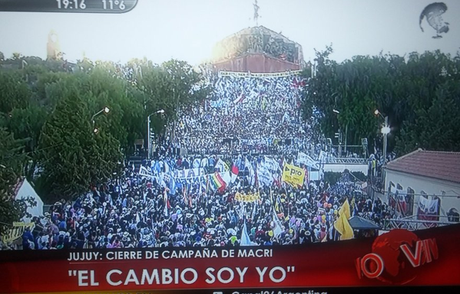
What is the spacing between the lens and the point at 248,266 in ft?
7.38

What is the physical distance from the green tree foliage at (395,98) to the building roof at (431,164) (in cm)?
4

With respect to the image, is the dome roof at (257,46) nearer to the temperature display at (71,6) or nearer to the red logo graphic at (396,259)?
the temperature display at (71,6)

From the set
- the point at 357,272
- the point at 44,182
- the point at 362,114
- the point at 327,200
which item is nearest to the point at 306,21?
the point at 362,114

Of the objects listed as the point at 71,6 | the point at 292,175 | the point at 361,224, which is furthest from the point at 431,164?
the point at 71,6

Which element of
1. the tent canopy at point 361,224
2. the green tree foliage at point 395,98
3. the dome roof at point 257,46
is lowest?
the tent canopy at point 361,224

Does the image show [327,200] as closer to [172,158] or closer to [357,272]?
[357,272]

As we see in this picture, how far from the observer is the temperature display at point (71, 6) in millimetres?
2094

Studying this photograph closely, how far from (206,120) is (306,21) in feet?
2.40

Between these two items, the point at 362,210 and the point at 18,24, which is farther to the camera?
the point at 362,210

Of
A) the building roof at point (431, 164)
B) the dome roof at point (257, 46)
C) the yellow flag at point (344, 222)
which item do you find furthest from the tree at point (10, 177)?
the building roof at point (431, 164)

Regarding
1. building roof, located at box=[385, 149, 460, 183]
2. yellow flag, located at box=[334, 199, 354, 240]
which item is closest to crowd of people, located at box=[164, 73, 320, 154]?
yellow flag, located at box=[334, 199, 354, 240]

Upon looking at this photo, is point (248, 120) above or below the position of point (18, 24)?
below

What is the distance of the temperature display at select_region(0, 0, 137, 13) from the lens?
209cm

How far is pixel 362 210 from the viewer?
2.26 metres
